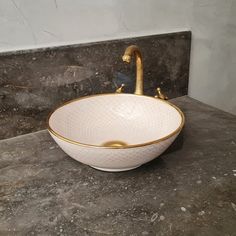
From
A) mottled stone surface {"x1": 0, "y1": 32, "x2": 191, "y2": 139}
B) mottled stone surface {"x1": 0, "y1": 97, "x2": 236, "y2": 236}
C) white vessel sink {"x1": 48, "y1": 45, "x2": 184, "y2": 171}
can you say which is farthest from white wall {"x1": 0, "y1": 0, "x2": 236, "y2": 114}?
mottled stone surface {"x1": 0, "y1": 97, "x2": 236, "y2": 236}

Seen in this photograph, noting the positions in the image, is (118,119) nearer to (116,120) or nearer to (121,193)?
(116,120)

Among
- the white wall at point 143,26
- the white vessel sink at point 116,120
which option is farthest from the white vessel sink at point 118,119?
the white wall at point 143,26

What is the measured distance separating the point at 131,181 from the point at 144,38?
0.52 m

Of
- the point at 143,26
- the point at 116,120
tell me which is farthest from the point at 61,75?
the point at 143,26

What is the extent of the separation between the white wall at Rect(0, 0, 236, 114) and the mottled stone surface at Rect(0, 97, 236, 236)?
0.31 m

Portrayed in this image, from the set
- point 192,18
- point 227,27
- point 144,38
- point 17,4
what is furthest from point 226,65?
point 17,4

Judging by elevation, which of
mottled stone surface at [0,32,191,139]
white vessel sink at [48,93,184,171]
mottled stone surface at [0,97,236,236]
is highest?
mottled stone surface at [0,32,191,139]

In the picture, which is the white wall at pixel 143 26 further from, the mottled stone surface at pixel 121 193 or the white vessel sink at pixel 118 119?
the mottled stone surface at pixel 121 193

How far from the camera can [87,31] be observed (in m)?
0.90

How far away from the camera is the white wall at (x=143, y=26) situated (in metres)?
0.80

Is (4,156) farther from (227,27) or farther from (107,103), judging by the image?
(227,27)

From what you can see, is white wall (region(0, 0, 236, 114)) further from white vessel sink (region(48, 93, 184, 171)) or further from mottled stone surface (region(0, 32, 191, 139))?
white vessel sink (region(48, 93, 184, 171))

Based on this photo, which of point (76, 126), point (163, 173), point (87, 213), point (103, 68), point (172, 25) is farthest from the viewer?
point (172, 25)

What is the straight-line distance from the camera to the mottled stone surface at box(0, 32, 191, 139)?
0.82 meters
